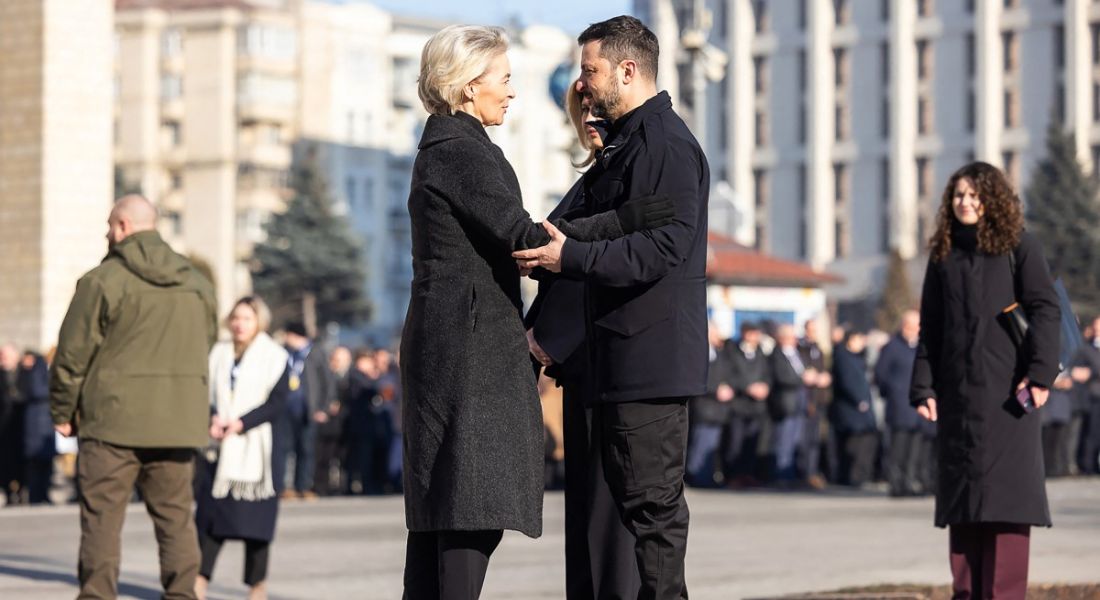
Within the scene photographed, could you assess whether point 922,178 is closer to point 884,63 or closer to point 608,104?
point 884,63

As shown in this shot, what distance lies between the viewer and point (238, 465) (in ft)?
36.3

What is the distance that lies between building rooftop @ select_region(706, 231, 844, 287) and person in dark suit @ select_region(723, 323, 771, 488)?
575cm

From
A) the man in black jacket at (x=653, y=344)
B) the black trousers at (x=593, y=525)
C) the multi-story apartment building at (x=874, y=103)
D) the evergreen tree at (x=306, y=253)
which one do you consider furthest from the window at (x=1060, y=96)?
the man in black jacket at (x=653, y=344)

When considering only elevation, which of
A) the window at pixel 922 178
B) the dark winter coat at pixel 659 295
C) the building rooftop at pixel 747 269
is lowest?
the dark winter coat at pixel 659 295

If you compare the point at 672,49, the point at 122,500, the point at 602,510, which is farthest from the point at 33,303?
the point at 672,49

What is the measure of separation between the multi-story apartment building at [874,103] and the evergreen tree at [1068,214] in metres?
11.0

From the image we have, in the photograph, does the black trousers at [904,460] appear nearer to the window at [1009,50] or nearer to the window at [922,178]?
the window at [1009,50]

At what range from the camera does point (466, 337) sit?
649cm

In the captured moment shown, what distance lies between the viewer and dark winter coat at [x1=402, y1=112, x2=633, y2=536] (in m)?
6.48

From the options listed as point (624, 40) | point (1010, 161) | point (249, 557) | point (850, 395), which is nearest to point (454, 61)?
point (624, 40)

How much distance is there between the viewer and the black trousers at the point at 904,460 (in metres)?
21.5

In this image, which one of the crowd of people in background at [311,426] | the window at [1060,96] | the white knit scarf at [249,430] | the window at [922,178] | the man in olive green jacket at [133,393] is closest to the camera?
the man in olive green jacket at [133,393]

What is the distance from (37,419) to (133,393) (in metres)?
12.7

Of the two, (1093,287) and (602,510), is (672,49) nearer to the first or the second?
(1093,287)
